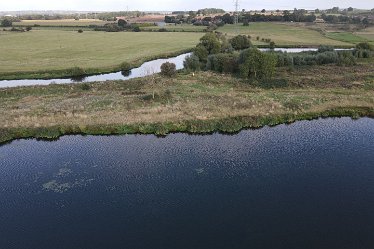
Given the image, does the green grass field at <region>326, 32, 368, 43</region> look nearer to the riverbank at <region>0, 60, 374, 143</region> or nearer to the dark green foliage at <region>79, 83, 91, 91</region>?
the riverbank at <region>0, 60, 374, 143</region>

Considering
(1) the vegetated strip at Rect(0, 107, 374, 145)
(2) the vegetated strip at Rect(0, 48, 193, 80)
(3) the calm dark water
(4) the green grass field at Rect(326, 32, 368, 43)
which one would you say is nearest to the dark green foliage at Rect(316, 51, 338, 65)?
(1) the vegetated strip at Rect(0, 107, 374, 145)

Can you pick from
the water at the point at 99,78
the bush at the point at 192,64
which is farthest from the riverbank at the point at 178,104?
the water at the point at 99,78

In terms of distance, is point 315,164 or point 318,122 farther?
point 318,122

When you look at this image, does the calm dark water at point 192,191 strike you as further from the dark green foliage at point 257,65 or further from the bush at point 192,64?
the bush at point 192,64

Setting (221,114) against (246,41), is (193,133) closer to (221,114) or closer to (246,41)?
(221,114)

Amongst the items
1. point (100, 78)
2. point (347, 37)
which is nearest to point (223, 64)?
point (100, 78)

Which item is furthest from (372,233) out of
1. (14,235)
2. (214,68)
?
(214,68)
